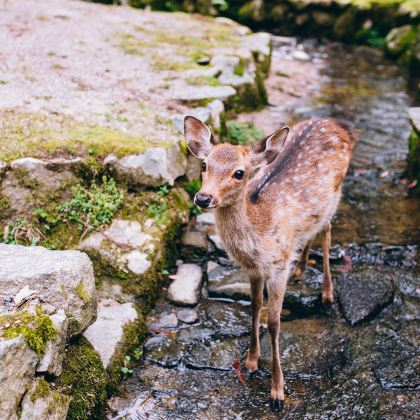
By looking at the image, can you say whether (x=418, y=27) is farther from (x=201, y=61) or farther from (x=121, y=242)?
(x=121, y=242)

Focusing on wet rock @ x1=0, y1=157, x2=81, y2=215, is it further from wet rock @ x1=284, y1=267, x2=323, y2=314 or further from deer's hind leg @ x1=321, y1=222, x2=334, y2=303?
deer's hind leg @ x1=321, y1=222, x2=334, y2=303

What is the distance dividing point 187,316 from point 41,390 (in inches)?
71.3

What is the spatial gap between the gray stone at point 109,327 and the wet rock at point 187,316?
17.3 inches

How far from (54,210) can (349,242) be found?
10.0 feet

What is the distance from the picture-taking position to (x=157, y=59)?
845 cm

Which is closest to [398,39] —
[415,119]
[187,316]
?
[415,119]

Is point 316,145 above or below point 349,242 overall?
above

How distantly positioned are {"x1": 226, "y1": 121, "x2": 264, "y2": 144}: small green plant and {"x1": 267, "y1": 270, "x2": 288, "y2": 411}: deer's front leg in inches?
127

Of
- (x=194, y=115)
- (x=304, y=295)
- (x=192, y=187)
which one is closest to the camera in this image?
(x=304, y=295)

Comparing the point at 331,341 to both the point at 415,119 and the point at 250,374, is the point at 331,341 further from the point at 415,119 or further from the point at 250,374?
the point at 415,119

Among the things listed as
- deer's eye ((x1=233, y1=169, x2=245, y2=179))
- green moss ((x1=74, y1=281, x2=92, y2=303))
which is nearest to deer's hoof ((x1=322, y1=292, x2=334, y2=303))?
deer's eye ((x1=233, y1=169, x2=245, y2=179))

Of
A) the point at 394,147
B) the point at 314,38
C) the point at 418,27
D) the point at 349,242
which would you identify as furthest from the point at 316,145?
the point at 314,38

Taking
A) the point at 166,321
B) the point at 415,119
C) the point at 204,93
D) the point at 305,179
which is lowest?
the point at 166,321

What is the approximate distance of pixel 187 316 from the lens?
194 inches
